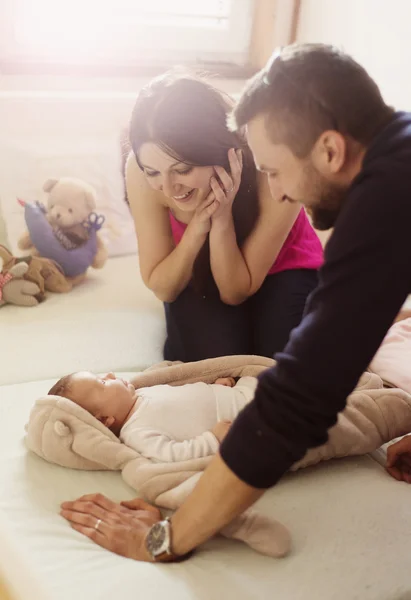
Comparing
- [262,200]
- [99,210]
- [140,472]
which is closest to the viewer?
[140,472]

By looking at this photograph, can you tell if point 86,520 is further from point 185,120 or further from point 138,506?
point 185,120

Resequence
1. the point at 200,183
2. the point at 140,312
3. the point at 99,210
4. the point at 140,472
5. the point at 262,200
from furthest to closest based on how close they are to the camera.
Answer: the point at 99,210, the point at 140,312, the point at 262,200, the point at 200,183, the point at 140,472

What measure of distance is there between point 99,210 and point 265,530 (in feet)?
4.61

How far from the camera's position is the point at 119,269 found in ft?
7.34

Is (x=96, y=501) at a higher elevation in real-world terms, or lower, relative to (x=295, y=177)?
lower

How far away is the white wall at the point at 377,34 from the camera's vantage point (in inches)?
91.0

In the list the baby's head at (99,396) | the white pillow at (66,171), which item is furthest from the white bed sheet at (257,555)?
the white pillow at (66,171)

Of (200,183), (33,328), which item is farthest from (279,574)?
(33,328)

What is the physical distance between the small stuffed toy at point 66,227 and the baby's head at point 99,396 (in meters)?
0.77

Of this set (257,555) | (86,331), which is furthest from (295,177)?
(86,331)

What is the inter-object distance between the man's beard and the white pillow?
4.25 ft

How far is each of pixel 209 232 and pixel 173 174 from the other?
26 centimetres

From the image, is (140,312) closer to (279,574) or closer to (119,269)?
(119,269)

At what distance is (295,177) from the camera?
949mm
